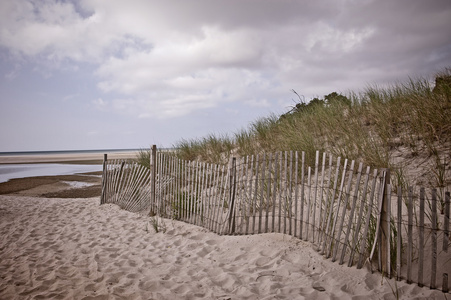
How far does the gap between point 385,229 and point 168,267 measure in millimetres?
2672

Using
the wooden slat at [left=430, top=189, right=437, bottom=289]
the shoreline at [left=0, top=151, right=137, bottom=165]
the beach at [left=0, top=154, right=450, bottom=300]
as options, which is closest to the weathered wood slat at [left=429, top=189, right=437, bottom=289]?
the wooden slat at [left=430, top=189, right=437, bottom=289]

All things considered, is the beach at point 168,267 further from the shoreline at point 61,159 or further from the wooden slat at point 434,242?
the shoreline at point 61,159

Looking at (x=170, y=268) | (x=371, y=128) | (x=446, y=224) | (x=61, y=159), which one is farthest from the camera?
(x=61, y=159)

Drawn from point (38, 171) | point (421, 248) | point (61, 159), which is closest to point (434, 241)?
point (421, 248)

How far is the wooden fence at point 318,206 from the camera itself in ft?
9.58

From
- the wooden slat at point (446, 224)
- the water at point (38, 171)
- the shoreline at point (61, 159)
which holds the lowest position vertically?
the water at point (38, 171)

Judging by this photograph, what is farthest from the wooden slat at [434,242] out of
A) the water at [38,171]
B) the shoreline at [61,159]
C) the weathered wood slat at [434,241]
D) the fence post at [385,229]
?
the shoreline at [61,159]

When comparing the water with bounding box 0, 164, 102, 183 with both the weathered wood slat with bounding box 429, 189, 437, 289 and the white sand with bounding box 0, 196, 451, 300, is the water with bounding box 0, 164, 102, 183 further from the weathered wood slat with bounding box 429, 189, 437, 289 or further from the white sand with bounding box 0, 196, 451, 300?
the weathered wood slat with bounding box 429, 189, 437, 289

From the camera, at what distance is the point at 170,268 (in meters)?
3.68

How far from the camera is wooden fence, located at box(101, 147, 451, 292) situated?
9.58ft

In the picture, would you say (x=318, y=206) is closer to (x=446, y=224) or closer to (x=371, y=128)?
(x=446, y=224)

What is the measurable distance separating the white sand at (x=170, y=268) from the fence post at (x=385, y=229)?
0.18m

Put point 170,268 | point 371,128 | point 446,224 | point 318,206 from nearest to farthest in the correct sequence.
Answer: point 446,224 → point 170,268 → point 318,206 → point 371,128

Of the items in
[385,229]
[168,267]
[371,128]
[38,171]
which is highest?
[371,128]
